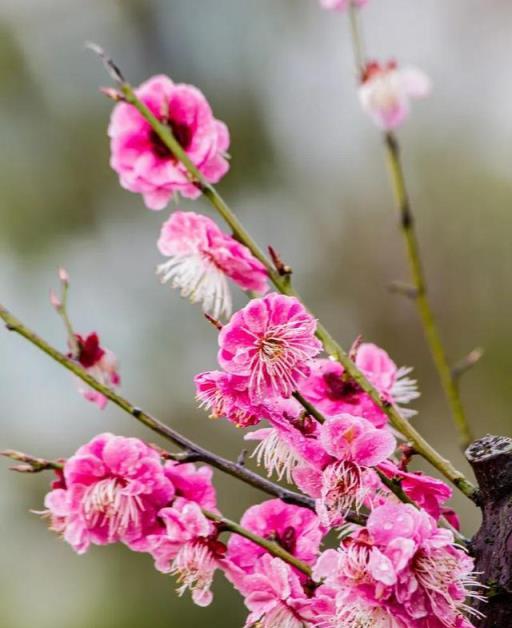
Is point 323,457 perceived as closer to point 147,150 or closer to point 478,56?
point 147,150

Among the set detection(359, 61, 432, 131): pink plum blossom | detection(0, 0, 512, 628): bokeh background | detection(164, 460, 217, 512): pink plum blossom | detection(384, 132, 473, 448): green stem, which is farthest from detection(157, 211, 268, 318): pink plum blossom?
detection(0, 0, 512, 628): bokeh background

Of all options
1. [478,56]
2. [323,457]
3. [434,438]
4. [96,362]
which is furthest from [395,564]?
[478,56]

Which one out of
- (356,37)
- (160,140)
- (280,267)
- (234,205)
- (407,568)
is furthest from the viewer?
(234,205)

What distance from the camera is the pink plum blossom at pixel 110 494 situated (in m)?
0.63

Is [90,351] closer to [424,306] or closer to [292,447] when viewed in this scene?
[292,447]

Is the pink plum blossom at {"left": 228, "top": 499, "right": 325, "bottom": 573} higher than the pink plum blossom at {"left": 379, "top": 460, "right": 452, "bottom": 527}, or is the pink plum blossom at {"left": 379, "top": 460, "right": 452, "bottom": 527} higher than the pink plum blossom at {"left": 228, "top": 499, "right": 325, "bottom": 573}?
the pink plum blossom at {"left": 379, "top": 460, "right": 452, "bottom": 527}

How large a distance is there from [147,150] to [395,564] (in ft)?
1.21

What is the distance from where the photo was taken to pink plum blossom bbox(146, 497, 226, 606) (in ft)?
2.01

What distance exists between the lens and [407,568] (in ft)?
1.76

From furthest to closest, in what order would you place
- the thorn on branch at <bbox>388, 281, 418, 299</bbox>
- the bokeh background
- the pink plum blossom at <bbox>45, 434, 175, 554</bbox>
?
the bokeh background < the thorn on branch at <bbox>388, 281, 418, 299</bbox> < the pink plum blossom at <bbox>45, 434, 175, 554</bbox>

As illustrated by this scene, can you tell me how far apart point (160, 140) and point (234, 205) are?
4142mm

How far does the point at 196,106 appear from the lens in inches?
29.3

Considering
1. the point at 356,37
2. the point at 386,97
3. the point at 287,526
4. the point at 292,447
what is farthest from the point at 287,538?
the point at 386,97

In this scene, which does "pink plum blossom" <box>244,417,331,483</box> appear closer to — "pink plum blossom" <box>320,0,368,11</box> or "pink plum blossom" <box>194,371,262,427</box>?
"pink plum blossom" <box>194,371,262,427</box>
